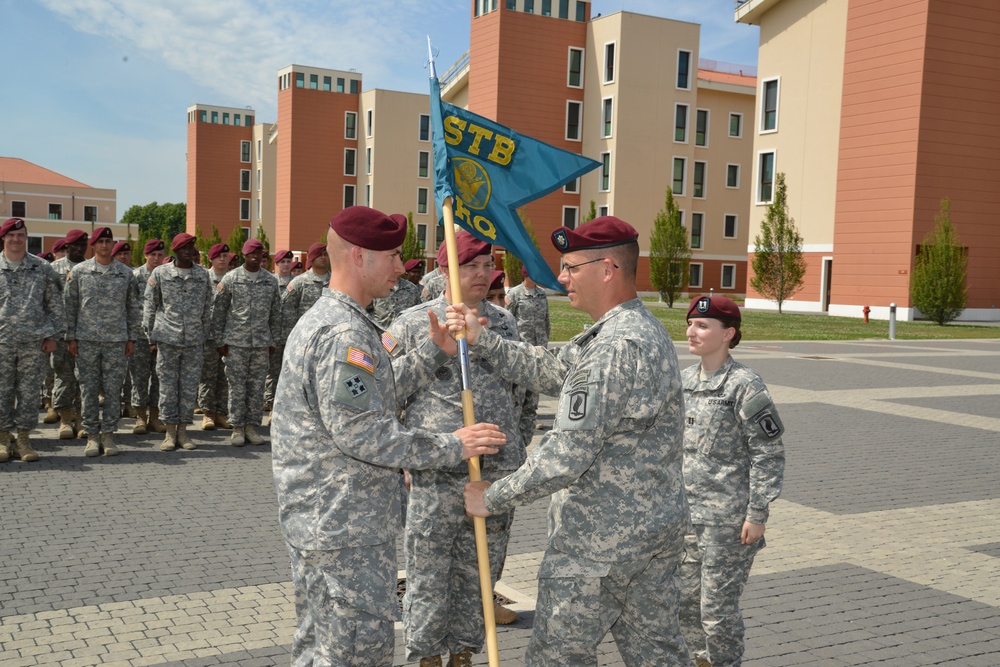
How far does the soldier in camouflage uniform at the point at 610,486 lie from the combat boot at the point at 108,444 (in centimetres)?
748

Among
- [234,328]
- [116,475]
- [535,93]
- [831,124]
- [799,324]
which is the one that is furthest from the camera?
[535,93]

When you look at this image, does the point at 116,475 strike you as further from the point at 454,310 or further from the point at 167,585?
the point at 454,310

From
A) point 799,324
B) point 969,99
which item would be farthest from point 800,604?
point 969,99

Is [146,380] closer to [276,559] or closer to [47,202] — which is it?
[276,559]

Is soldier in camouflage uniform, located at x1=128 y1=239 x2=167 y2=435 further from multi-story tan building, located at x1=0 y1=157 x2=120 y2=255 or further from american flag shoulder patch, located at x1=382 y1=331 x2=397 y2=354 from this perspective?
multi-story tan building, located at x1=0 y1=157 x2=120 y2=255

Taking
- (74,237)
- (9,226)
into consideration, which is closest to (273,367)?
(74,237)

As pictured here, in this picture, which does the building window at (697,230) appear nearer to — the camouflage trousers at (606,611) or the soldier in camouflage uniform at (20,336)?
the soldier in camouflage uniform at (20,336)

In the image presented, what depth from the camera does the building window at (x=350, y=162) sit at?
79.9 meters

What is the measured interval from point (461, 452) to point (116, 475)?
6551mm

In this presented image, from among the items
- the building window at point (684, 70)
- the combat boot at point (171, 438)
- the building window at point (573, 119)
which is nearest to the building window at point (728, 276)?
the building window at point (684, 70)

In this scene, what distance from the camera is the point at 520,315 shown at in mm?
11219

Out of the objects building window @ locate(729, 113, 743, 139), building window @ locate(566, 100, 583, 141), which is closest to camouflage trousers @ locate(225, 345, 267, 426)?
building window @ locate(566, 100, 583, 141)

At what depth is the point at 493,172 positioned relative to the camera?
461cm

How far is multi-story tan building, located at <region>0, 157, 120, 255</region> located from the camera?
323ft
